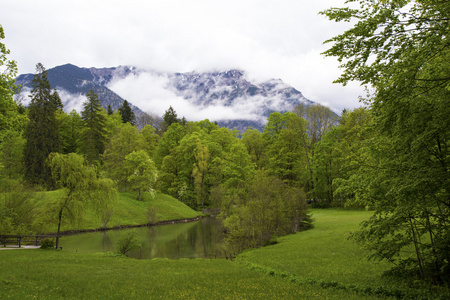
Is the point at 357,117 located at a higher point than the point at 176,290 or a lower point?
higher

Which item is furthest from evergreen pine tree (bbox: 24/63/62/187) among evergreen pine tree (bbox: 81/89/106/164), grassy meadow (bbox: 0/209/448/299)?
grassy meadow (bbox: 0/209/448/299)

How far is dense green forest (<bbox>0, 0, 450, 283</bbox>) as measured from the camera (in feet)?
27.1

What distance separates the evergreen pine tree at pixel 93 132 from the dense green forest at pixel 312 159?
285mm

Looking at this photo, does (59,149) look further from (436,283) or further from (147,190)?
(436,283)

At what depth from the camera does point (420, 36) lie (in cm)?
763

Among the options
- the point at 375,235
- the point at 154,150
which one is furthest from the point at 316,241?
the point at 154,150

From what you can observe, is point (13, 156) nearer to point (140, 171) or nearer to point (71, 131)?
point (71, 131)

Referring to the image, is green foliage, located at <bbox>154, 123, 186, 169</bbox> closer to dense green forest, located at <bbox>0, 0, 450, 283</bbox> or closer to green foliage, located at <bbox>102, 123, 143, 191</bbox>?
dense green forest, located at <bbox>0, 0, 450, 283</bbox>

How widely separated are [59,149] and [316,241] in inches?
1999

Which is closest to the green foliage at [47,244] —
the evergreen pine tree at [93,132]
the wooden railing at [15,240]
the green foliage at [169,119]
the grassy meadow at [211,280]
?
the wooden railing at [15,240]

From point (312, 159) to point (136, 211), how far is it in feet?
105

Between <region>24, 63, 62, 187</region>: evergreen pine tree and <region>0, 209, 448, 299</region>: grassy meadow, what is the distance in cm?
3532

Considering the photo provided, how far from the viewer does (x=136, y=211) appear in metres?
48.8

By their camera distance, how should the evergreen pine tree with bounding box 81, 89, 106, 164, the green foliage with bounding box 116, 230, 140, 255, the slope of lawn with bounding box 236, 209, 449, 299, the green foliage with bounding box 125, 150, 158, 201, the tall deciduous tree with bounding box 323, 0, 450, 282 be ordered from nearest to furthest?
the tall deciduous tree with bounding box 323, 0, 450, 282, the slope of lawn with bounding box 236, 209, 449, 299, the green foliage with bounding box 116, 230, 140, 255, the green foliage with bounding box 125, 150, 158, 201, the evergreen pine tree with bounding box 81, 89, 106, 164
